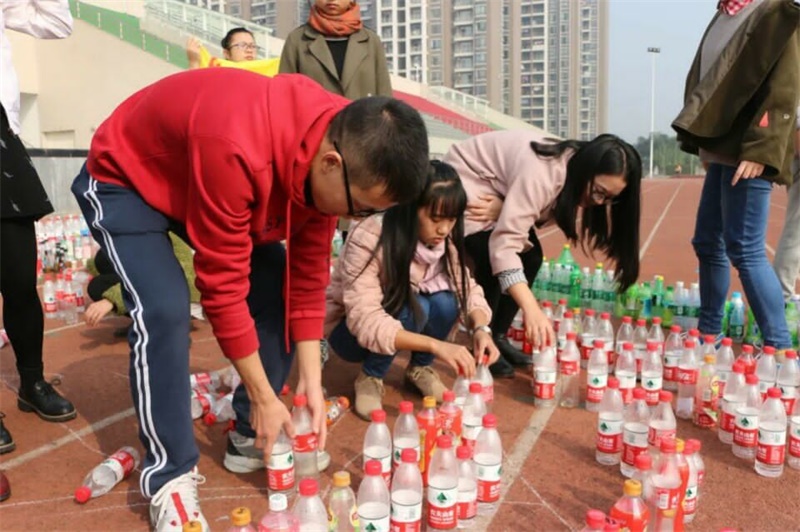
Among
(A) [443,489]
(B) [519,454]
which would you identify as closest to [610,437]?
(B) [519,454]

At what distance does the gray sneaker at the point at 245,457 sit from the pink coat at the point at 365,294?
2.01 ft

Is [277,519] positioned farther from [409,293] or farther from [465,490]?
[409,293]

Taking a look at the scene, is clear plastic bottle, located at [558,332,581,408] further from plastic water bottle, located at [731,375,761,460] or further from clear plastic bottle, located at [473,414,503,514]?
clear plastic bottle, located at [473,414,503,514]

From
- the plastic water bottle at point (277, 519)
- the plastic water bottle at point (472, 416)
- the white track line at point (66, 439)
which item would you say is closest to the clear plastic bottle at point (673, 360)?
the plastic water bottle at point (472, 416)

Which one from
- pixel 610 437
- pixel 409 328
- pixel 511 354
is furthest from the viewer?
pixel 511 354

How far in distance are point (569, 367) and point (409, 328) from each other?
96 centimetres

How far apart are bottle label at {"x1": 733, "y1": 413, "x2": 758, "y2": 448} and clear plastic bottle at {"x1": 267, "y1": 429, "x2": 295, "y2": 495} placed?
1.94 meters

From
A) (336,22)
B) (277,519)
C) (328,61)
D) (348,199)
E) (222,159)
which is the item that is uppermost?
(336,22)

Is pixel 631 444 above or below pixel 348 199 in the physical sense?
below

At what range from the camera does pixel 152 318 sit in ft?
7.19

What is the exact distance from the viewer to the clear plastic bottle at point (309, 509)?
6.52 ft

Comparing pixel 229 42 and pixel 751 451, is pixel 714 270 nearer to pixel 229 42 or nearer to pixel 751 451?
pixel 751 451

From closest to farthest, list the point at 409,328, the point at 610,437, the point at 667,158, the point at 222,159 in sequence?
the point at 222,159
the point at 610,437
the point at 409,328
the point at 667,158

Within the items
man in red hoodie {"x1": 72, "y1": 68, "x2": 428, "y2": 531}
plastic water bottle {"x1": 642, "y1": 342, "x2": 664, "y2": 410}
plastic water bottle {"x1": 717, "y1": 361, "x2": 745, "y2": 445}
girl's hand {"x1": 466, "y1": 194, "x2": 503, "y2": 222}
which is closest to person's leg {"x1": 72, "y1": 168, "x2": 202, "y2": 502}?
man in red hoodie {"x1": 72, "y1": 68, "x2": 428, "y2": 531}
